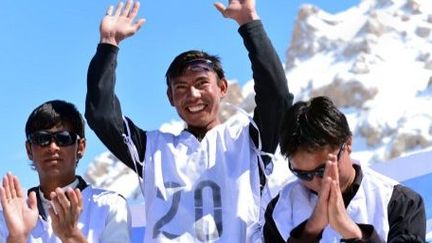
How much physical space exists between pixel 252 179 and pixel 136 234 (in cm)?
223

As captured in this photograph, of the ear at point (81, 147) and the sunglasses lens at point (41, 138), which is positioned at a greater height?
the sunglasses lens at point (41, 138)

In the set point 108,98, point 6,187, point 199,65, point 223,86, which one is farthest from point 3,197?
point 223,86

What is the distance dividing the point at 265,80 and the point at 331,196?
3.03 feet

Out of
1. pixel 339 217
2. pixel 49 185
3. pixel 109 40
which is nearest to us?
pixel 339 217

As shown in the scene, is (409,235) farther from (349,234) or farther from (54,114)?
(54,114)

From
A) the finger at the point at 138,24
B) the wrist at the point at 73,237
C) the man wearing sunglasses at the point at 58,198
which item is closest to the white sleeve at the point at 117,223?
the man wearing sunglasses at the point at 58,198

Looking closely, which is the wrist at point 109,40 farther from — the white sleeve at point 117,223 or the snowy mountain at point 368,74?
the snowy mountain at point 368,74

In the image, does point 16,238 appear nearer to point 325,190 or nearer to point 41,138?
point 41,138

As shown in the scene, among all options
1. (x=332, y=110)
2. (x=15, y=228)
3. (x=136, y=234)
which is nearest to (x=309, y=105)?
(x=332, y=110)

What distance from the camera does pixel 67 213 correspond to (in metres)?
3.84

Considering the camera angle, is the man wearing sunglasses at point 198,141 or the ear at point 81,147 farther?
the ear at point 81,147

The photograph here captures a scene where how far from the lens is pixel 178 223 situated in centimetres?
420

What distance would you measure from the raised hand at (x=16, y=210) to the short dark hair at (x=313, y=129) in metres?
1.34

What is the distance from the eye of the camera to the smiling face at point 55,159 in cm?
446
